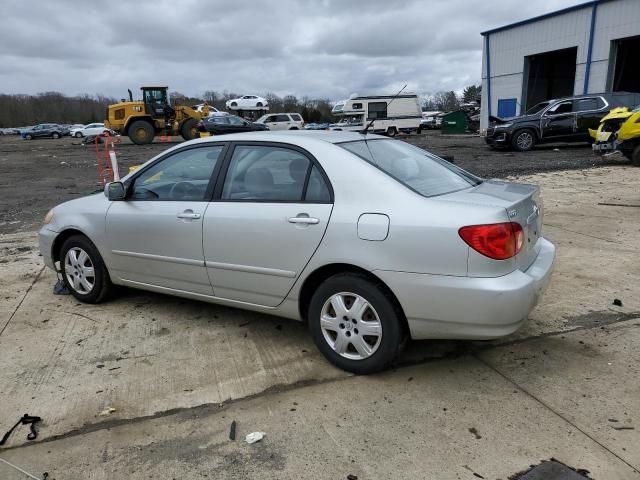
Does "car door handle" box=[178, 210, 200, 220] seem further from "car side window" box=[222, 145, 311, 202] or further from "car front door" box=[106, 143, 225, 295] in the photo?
"car side window" box=[222, 145, 311, 202]

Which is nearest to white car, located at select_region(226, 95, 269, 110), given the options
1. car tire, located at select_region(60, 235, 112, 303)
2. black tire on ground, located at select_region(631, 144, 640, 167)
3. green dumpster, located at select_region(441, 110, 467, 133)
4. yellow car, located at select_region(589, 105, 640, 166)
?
green dumpster, located at select_region(441, 110, 467, 133)

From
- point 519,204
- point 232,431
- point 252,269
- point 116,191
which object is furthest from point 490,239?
point 116,191

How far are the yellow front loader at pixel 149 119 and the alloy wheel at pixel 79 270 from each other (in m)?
24.7

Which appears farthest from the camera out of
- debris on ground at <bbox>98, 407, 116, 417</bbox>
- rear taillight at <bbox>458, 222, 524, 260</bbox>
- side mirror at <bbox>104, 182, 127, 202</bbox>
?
side mirror at <bbox>104, 182, 127, 202</bbox>

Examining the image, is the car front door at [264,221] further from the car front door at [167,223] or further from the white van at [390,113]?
the white van at [390,113]

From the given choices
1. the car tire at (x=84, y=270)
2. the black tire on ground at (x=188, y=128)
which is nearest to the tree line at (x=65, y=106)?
the black tire on ground at (x=188, y=128)

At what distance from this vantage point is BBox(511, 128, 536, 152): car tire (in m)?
18.1

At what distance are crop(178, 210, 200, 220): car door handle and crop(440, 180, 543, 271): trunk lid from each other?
1785 mm

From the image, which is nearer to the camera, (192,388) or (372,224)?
(372,224)

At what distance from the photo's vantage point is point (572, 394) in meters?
2.98

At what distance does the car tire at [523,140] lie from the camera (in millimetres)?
18094

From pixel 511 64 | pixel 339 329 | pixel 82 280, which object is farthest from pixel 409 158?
pixel 511 64

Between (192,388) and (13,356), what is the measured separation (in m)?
1.51

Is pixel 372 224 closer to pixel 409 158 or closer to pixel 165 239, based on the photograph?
pixel 409 158
